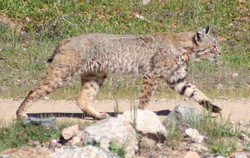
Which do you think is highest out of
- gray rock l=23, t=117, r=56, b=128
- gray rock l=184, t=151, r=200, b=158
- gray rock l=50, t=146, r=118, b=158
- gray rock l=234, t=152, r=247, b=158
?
gray rock l=23, t=117, r=56, b=128

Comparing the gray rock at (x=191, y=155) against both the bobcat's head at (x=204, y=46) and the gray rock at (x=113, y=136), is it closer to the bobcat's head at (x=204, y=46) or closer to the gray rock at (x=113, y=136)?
the gray rock at (x=113, y=136)

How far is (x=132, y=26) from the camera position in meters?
11.2

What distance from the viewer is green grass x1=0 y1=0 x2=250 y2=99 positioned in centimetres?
800

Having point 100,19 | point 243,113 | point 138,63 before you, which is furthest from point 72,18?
point 243,113

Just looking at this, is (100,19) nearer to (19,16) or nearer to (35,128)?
(19,16)

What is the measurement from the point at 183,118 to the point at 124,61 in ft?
5.94

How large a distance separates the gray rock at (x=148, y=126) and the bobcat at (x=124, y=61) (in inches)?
62.4

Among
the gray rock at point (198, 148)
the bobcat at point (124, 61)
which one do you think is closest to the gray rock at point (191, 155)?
the gray rock at point (198, 148)

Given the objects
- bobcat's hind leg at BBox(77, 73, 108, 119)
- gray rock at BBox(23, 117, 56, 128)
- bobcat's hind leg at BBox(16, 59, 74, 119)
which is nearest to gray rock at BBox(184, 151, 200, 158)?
gray rock at BBox(23, 117, 56, 128)

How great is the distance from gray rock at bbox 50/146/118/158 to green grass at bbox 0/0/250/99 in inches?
A: 148

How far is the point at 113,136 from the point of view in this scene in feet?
12.6

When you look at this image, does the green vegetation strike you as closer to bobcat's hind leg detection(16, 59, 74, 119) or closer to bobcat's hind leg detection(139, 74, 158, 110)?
bobcat's hind leg detection(16, 59, 74, 119)

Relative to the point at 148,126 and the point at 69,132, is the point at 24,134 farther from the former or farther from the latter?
the point at 148,126

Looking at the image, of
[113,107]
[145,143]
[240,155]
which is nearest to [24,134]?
[145,143]
